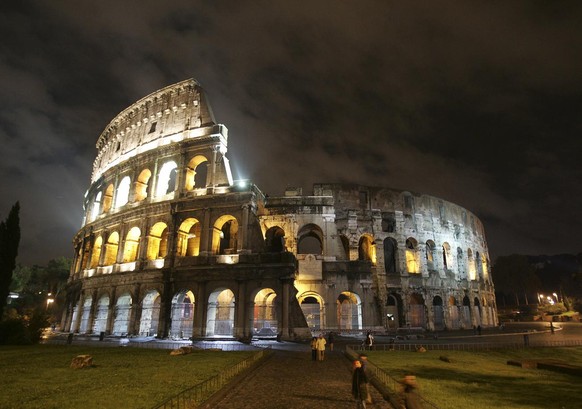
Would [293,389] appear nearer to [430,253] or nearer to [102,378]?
[102,378]

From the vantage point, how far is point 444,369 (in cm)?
1311

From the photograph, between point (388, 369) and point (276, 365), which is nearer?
point (388, 369)

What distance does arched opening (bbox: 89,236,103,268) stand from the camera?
3217 centimetres

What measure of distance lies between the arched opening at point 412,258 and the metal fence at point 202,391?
2485cm

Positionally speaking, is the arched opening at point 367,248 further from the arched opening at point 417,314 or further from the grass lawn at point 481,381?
the grass lawn at point 481,381

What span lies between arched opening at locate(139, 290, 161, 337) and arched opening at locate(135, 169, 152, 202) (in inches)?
327

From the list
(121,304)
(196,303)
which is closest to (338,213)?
(196,303)

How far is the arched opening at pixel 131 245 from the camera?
29317mm

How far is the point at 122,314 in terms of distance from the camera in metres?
28.6

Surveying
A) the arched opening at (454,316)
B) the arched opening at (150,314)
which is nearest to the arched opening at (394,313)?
the arched opening at (454,316)

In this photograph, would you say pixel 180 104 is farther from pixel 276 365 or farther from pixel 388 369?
pixel 388 369

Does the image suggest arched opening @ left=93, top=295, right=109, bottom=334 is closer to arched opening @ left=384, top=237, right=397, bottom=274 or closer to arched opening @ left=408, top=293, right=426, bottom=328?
arched opening @ left=384, top=237, right=397, bottom=274

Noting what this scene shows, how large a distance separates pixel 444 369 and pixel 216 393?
28.7 feet

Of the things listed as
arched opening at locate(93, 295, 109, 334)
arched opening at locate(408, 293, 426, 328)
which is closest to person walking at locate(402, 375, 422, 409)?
arched opening at locate(408, 293, 426, 328)
